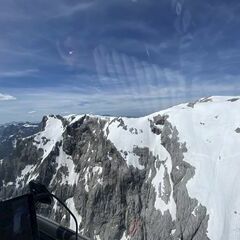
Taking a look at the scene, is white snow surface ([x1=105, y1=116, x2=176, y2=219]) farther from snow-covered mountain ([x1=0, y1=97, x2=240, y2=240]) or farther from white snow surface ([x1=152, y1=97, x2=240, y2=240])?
white snow surface ([x1=152, y1=97, x2=240, y2=240])

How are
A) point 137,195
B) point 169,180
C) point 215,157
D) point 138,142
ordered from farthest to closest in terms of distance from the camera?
point 138,142 → point 137,195 → point 169,180 → point 215,157

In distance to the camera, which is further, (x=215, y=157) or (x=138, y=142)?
(x=138, y=142)

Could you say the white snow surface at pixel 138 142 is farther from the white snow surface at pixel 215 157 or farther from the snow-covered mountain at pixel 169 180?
the white snow surface at pixel 215 157

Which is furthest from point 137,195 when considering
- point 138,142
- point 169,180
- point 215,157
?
point 215,157

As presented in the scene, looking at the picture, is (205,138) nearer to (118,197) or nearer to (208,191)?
(208,191)

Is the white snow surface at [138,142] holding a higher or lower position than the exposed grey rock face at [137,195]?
higher

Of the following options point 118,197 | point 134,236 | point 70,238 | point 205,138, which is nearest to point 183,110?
point 205,138

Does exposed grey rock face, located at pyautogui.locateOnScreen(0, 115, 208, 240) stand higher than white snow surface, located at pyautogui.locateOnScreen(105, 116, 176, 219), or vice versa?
white snow surface, located at pyautogui.locateOnScreen(105, 116, 176, 219)

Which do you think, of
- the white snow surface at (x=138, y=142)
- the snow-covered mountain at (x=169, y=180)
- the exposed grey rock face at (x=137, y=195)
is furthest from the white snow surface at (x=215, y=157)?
the white snow surface at (x=138, y=142)

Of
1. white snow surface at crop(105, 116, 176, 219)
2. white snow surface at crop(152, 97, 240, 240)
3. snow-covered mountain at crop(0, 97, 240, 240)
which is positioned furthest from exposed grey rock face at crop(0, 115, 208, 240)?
white snow surface at crop(152, 97, 240, 240)

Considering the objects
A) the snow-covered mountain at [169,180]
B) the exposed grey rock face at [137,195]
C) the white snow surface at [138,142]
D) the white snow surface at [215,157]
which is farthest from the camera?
the white snow surface at [138,142]

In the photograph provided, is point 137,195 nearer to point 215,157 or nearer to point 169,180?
point 169,180

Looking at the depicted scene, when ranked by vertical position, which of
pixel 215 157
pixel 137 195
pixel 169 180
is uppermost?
pixel 215 157
